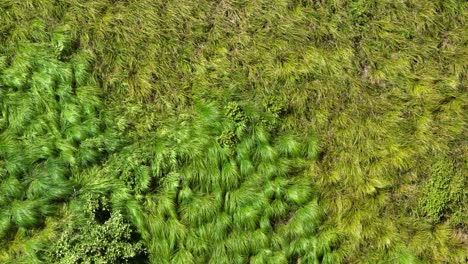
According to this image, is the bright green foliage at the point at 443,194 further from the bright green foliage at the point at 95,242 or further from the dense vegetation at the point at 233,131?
the bright green foliage at the point at 95,242

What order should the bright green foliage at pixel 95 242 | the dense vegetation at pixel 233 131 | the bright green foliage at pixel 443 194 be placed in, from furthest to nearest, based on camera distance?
1. the bright green foliage at pixel 443 194
2. the dense vegetation at pixel 233 131
3. the bright green foliage at pixel 95 242

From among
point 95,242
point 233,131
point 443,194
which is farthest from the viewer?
point 443,194

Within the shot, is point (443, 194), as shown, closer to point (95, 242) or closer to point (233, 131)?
point (233, 131)

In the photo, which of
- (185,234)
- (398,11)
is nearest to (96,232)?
(185,234)

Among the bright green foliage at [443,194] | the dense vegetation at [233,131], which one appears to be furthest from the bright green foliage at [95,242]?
the bright green foliage at [443,194]

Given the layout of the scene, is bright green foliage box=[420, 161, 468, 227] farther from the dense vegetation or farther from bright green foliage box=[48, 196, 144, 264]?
bright green foliage box=[48, 196, 144, 264]

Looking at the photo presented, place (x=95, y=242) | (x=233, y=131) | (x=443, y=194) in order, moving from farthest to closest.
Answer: (x=443, y=194), (x=233, y=131), (x=95, y=242)

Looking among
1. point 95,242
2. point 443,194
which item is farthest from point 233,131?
point 443,194

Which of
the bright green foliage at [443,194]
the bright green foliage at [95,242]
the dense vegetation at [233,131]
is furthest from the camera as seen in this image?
the bright green foliage at [443,194]

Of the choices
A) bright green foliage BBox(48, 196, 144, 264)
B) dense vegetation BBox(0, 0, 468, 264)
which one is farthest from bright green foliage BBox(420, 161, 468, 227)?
bright green foliage BBox(48, 196, 144, 264)

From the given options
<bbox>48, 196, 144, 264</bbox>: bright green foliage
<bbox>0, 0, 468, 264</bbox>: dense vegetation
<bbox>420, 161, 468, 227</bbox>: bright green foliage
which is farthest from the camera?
<bbox>420, 161, 468, 227</bbox>: bright green foliage
